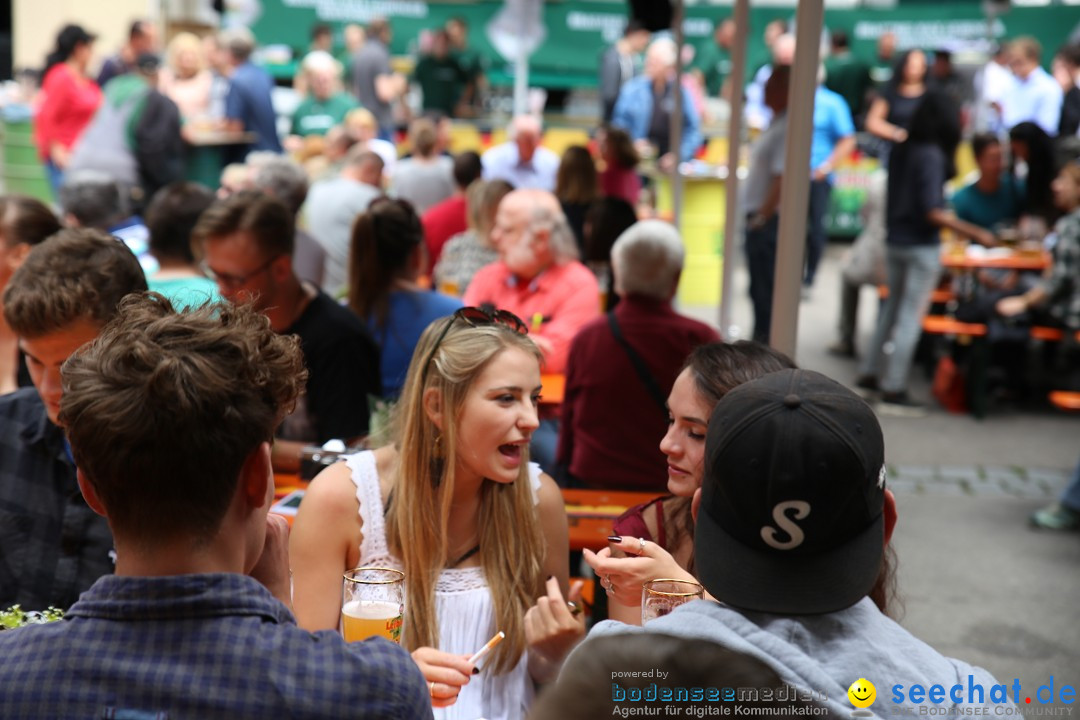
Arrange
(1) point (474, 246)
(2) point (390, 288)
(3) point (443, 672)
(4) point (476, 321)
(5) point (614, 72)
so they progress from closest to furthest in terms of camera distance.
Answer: (3) point (443, 672)
(4) point (476, 321)
(2) point (390, 288)
(1) point (474, 246)
(5) point (614, 72)

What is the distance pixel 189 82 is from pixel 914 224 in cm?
815

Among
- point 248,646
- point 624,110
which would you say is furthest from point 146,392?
point 624,110

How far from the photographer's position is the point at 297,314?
413 cm

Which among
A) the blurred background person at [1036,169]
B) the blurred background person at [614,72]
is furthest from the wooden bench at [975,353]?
the blurred background person at [614,72]

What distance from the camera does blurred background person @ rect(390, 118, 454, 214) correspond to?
28.4 feet

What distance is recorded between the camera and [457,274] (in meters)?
6.39

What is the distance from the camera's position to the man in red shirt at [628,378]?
4145 mm

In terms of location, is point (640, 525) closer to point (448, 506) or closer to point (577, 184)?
point (448, 506)

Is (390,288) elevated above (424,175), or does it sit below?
below

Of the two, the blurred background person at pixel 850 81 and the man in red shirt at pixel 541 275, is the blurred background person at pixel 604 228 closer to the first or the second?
the man in red shirt at pixel 541 275

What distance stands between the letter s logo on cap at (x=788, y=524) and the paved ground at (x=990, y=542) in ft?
5.97

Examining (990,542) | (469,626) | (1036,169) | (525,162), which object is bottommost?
(990,542)

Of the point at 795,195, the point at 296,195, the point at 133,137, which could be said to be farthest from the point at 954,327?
the point at 133,137

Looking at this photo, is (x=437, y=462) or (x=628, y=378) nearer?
(x=437, y=462)
